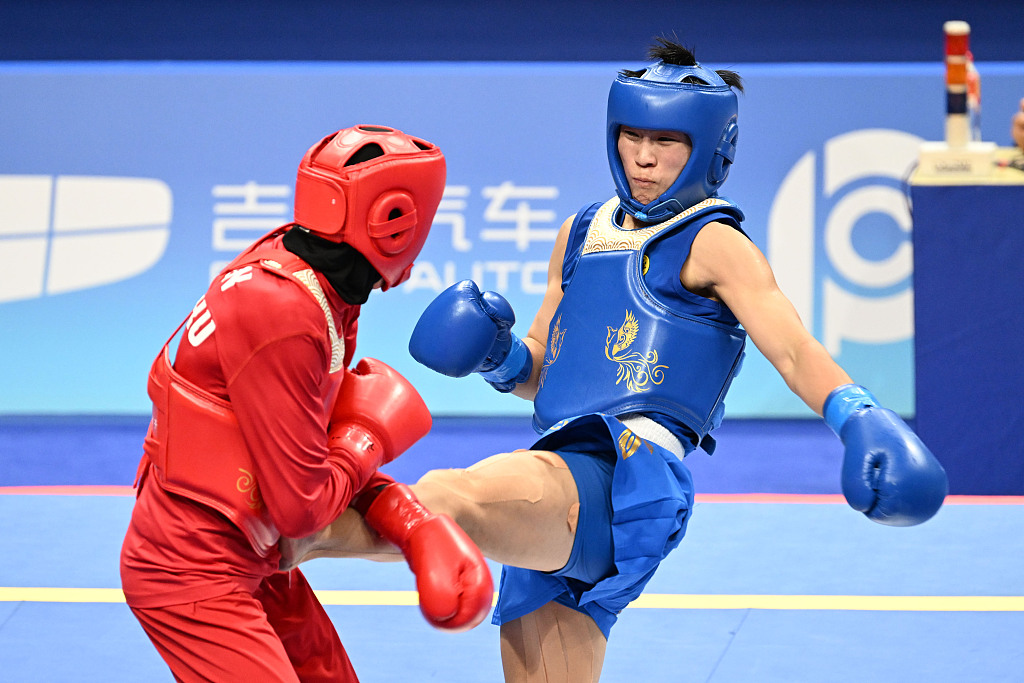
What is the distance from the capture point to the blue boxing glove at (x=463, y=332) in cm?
299

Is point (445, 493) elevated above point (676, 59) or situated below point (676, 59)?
below

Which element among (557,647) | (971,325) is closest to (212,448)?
(557,647)

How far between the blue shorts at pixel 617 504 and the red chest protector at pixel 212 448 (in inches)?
31.1

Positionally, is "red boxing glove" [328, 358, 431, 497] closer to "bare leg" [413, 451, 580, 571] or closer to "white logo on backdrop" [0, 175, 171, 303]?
"bare leg" [413, 451, 580, 571]

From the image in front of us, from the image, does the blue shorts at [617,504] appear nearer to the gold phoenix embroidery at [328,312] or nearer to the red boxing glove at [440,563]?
the red boxing glove at [440,563]

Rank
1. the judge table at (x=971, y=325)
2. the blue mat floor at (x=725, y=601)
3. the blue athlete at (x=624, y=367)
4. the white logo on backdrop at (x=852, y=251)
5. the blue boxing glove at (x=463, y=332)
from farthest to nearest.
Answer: the white logo on backdrop at (x=852, y=251)
the judge table at (x=971, y=325)
the blue mat floor at (x=725, y=601)
the blue boxing glove at (x=463, y=332)
the blue athlete at (x=624, y=367)

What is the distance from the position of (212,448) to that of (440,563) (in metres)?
0.46

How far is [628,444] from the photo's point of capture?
9.19 ft

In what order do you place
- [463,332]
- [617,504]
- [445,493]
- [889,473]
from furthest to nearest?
[463,332] → [617,504] → [445,493] → [889,473]

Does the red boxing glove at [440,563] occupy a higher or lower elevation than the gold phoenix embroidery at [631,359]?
lower

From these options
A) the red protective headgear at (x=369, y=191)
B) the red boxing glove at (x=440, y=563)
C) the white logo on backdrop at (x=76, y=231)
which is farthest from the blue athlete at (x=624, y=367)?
the white logo on backdrop at (x=76, y=231)

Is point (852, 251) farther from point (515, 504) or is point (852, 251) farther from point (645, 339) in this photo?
point (515, 504)

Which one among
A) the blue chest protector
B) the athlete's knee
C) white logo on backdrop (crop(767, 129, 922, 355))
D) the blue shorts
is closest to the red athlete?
the athlete's knee

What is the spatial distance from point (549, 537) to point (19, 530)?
9.91ft
